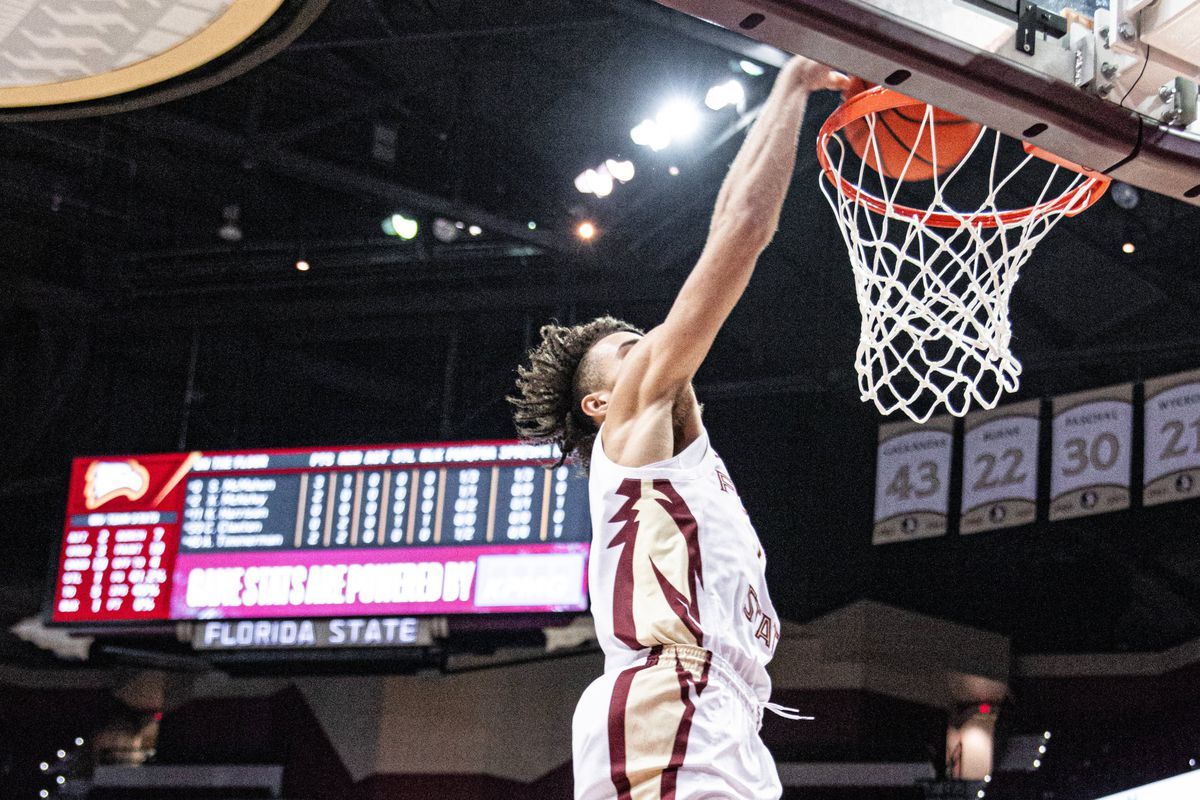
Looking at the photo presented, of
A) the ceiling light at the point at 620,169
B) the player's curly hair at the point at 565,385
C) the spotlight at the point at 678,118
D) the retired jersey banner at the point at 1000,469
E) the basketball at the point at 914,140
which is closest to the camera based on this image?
the player's curly hair at the point at 565,385


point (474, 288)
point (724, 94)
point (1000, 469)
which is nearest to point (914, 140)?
point (724, 94)

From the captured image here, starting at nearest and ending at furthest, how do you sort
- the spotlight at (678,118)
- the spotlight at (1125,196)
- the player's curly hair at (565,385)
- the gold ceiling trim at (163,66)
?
1. the player's curly hair at (565,385)
2. the gold ceiling trim at (163,66)
3. the spotlight at (678,118)
4. the spotlight at (1125,196)

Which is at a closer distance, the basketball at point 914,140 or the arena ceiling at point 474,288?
the basketball at point 914,140

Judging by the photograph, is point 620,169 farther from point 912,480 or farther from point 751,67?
point 912,480

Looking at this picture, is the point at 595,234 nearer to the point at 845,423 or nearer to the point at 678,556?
the point at 845,423

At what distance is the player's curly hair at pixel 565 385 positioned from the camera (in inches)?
126

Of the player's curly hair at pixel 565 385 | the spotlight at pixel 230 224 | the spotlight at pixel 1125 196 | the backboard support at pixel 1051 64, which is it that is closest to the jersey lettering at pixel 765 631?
the player's curly hair at pixel 565 385

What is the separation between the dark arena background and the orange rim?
1708mm

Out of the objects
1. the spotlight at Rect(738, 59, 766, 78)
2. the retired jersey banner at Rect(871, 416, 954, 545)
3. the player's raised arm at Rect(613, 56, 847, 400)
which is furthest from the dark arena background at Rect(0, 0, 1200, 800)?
the player's raised arm at Rect(613, 56, 847, 400)

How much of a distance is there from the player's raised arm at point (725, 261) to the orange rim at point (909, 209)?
0.33 meters

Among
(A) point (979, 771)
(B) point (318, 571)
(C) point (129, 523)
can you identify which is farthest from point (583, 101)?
(A) point (979, 771)

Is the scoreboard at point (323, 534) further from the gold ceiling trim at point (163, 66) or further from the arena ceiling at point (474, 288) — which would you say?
the gold ceiling trim at point (163, 66)

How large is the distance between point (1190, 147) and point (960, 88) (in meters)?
0.53

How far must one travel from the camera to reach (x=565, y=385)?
10.6 ft
